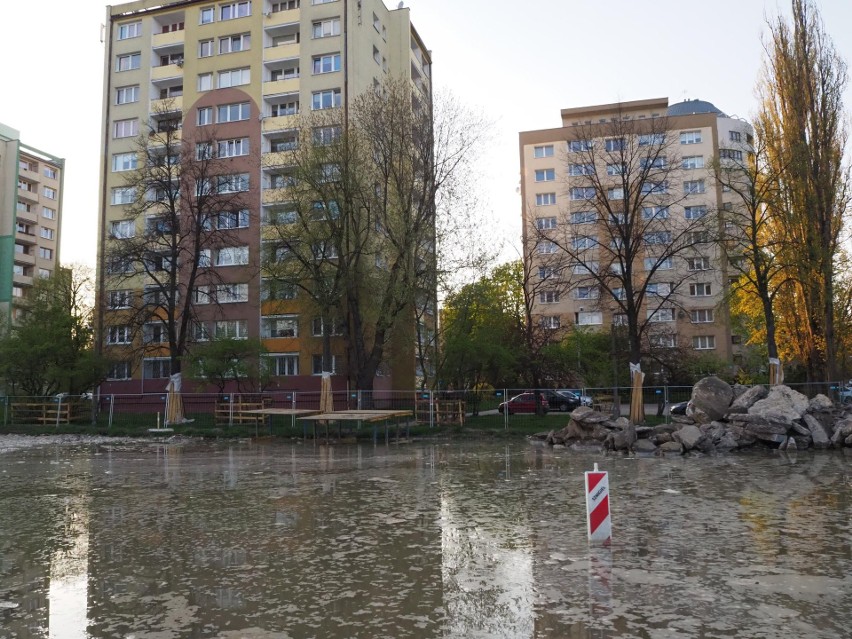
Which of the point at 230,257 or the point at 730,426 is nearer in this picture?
the point at 730,426

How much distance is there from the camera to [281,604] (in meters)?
5.64

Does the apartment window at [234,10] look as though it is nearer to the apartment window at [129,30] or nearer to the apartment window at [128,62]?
the apartment window at [129,30]

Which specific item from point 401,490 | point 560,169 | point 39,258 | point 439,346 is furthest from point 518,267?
point 39,258

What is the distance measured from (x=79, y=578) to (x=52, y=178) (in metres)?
97.2

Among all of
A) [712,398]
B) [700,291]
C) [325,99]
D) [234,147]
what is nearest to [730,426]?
[712,398]

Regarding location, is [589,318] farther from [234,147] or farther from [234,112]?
[234,112]

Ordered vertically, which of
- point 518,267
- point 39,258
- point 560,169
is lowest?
point 518,267

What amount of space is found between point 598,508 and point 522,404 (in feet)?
87.9

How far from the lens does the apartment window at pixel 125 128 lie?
53031 millimetres

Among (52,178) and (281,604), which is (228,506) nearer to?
(281,604)

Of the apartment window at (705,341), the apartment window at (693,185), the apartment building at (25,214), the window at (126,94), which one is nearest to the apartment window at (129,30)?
the window at (126,94)

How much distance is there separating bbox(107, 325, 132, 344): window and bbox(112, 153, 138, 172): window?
55.2 feet

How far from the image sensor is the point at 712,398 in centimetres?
2197

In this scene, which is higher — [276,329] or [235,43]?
[235,43]
